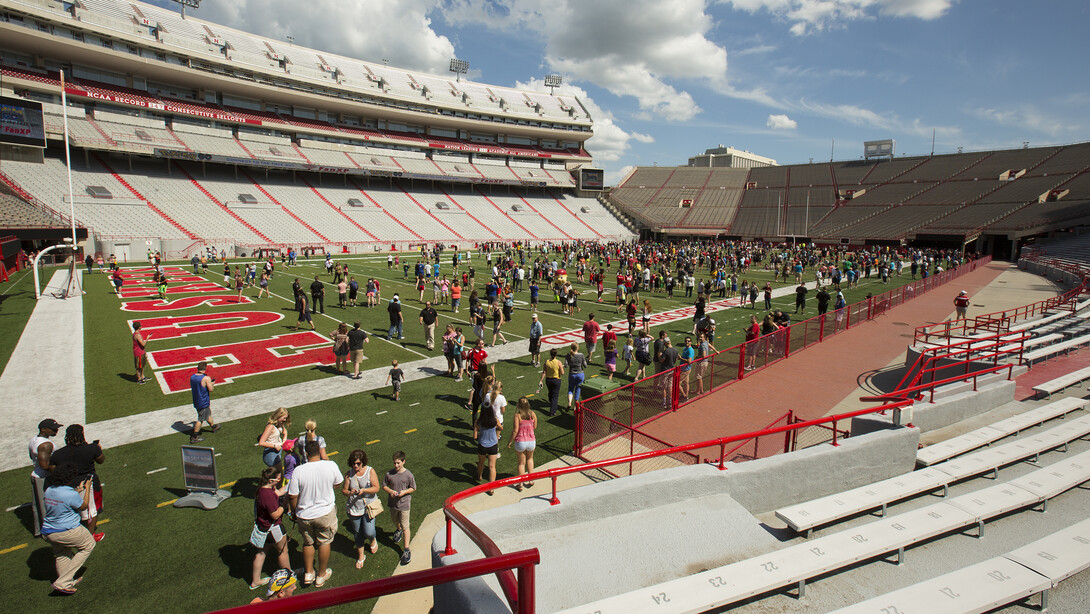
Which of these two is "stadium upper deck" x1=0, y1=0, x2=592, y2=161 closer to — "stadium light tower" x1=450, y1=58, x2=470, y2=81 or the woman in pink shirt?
"stadium light tower" x1=450, y1=58, x2=470, y2=81

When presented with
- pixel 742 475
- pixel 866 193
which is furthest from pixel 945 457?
pixel 866 193

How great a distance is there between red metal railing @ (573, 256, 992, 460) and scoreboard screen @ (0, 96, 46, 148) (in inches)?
1795

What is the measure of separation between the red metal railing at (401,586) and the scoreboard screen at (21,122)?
48.6 meters

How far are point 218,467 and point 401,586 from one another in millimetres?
8062

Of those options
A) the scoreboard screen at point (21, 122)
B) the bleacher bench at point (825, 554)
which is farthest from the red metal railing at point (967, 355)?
the scoreboard screen at point (21, 122)

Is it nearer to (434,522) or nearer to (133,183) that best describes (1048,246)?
(434,522)

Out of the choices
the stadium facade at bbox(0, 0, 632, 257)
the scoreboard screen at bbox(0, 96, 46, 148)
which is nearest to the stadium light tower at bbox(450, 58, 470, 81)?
the stadium facade at bbox(0, 0, 632, 257)

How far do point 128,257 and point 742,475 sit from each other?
146 ft

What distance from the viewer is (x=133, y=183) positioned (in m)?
44.4

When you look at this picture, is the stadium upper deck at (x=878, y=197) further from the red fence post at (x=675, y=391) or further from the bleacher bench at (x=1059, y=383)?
the red fence post at (x=675, y=391)

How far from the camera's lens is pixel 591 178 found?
264ft

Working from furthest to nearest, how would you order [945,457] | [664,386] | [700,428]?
[664,386]
[700,428]
[945,457]

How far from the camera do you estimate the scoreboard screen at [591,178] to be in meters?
80.1

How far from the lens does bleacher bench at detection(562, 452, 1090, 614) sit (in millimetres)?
3928
